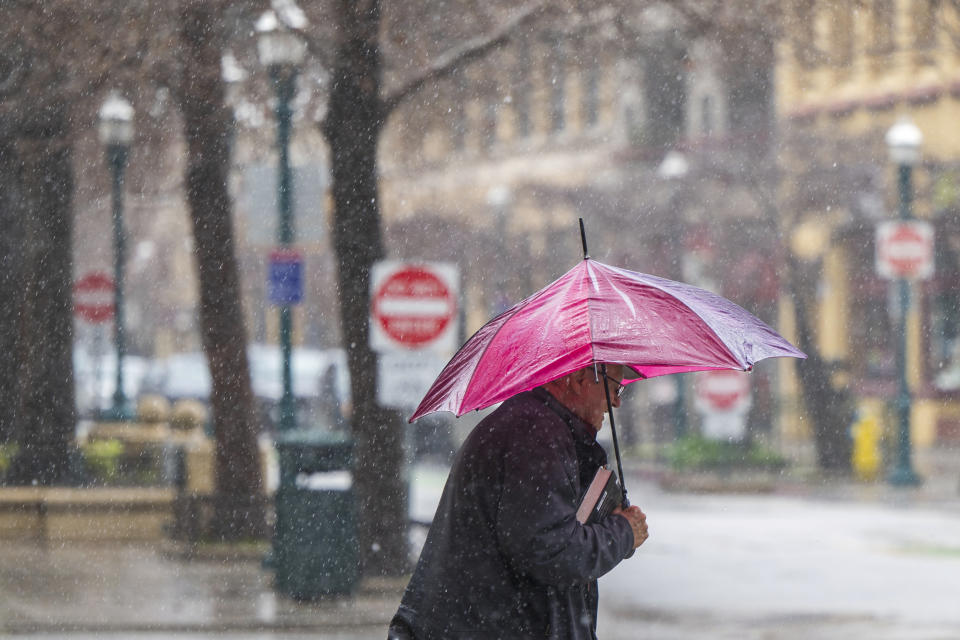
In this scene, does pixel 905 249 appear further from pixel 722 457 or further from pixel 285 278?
pixel 285 278

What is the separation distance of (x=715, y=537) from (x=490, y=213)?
2538cm

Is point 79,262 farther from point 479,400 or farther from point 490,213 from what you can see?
point 479,400

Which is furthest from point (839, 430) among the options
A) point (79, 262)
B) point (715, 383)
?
point (79, 262)

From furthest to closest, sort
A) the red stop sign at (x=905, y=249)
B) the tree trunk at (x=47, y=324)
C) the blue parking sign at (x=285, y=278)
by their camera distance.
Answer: the red stop sign at (x=905, y=249) < the tree trunk at (x=47, y=324) < the blue parking sign at (x=285, y=278)

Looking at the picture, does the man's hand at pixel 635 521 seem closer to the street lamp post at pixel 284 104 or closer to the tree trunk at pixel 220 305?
the street lamp post at pixel 284 104

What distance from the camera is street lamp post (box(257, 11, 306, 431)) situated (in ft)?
47.5

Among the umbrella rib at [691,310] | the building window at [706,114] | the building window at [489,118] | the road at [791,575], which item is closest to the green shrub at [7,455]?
the building window at [489,118]

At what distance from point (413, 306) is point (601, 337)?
8.81 metres

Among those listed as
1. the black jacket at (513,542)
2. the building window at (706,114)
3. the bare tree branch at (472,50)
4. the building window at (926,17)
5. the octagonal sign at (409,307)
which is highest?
the building window at (706,114)

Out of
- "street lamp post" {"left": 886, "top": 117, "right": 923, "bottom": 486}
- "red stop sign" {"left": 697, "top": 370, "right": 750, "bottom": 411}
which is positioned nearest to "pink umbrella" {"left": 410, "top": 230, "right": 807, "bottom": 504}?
"street lamp post" {"left": 886, "top": 117, "right": 923, "bottom": 486}

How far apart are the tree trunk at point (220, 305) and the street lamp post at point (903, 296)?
413 inches

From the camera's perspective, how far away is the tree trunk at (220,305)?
16.3 m

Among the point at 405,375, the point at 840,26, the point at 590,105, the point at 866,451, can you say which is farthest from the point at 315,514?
the point at 590,105

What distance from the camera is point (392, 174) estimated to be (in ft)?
152
